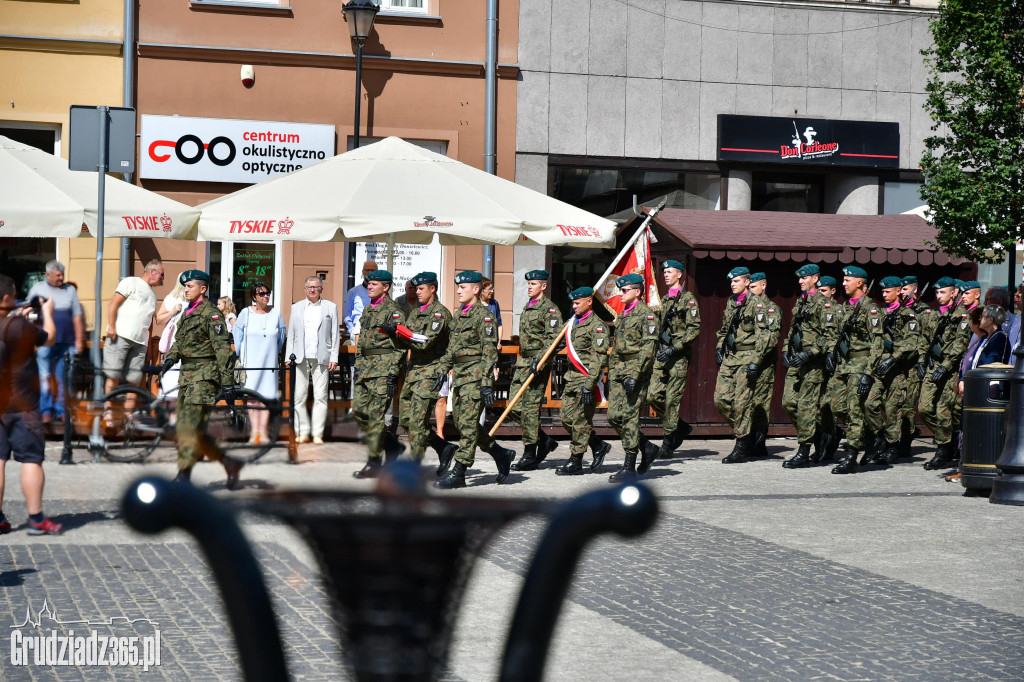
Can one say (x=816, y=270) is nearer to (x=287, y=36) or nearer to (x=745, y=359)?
(x=745, y=359)

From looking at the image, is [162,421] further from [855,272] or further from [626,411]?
[855,272]

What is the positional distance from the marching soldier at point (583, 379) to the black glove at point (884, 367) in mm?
2898

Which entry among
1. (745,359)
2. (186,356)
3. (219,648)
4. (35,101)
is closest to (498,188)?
(745,359)

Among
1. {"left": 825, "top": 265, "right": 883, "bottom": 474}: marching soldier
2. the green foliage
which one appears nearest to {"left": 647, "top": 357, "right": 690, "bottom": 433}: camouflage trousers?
{"left": 825, "top": 265, "right": 883, "bottom": 474}: marching soldier

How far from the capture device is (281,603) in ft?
4.82

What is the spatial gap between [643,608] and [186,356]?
5.47 m

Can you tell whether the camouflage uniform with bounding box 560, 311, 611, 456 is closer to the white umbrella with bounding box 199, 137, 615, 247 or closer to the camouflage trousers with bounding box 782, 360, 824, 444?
the white umbrella with bounding box 199, 137, 615, 247

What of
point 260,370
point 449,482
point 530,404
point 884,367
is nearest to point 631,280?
point 530,404

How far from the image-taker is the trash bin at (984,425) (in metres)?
11.4

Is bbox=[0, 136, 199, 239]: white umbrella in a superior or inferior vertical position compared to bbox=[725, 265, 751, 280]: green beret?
superior

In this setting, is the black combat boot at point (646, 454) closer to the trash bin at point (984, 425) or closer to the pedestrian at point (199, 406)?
the trash bin at point (984, 425)

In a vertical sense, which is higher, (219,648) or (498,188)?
(498,188)

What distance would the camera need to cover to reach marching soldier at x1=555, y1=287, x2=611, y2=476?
42.3 feet

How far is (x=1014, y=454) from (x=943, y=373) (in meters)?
2.98
